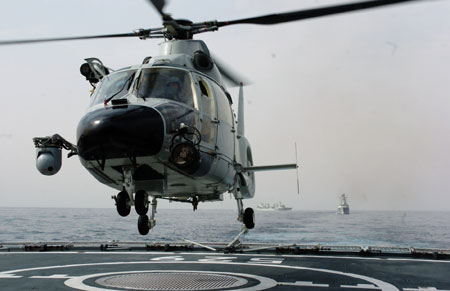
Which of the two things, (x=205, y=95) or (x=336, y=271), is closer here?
(x=205, y=95)

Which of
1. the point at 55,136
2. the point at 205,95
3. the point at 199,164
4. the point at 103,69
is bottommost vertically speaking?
the point at 199,164

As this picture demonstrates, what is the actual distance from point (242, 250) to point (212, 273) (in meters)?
6.00

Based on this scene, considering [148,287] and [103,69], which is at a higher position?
[103,69]

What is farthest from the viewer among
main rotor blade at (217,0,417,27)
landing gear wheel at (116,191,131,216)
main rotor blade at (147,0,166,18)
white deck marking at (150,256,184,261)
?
white deck marking at (150,256,184,261)

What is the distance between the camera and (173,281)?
1178 cm

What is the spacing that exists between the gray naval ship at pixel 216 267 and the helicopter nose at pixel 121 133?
172 inches


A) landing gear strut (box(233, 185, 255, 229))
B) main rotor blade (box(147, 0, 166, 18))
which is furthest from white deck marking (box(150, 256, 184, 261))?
main rotor blade (box(147, 0, 166, 18))

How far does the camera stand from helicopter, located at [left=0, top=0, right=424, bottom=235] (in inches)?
301

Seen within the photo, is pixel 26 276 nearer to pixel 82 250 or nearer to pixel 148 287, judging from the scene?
pixel 148 287

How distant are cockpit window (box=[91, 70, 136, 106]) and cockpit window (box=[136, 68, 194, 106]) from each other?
11.1 inches

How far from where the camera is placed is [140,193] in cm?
857

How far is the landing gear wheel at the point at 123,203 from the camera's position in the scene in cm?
820

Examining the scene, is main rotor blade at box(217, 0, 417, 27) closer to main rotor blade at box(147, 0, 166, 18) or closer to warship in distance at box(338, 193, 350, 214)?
main rotor blade at box(147, 0, 166, 18)

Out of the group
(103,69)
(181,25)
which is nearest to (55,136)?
(103,69)
